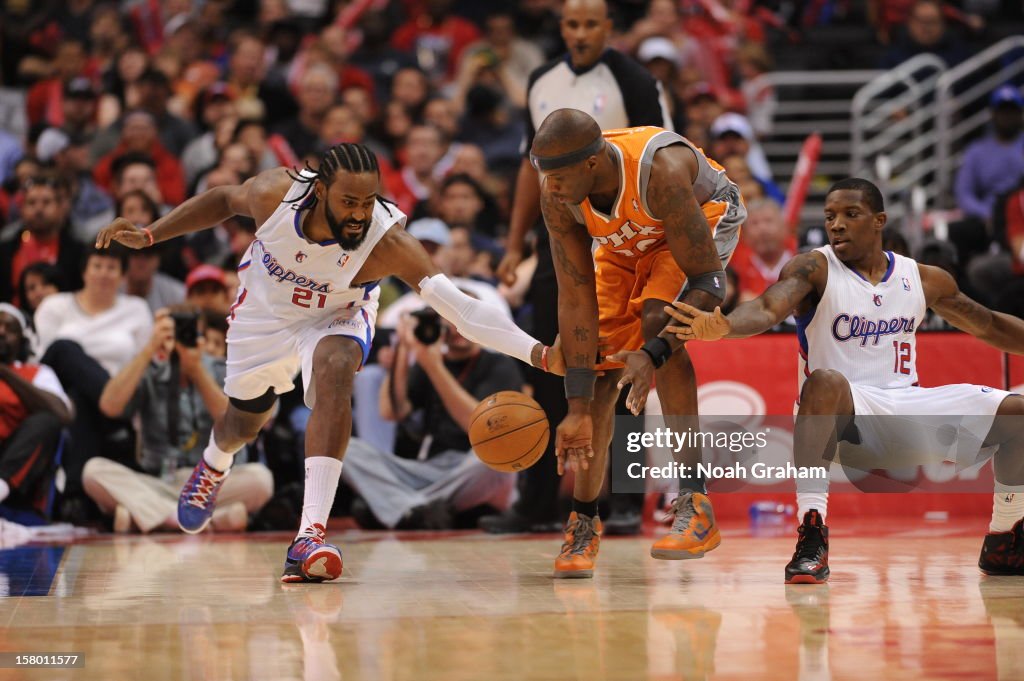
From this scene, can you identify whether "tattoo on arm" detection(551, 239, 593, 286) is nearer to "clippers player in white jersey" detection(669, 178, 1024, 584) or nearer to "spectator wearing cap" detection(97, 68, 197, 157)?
"clippers player in white jersey" detection(669, 178, 1024, 584)

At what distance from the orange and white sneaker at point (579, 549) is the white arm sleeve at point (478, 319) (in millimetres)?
760

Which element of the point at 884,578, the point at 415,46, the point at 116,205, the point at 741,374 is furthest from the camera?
the point at 415,46

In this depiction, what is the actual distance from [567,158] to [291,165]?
4546 millimetres

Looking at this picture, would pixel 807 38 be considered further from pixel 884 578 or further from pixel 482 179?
pixel 884 578

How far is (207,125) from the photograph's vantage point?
12078 mm

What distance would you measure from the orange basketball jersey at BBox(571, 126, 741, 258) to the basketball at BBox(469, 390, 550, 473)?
80cm

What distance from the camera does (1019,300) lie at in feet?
29.9

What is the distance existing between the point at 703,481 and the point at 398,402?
3163mm

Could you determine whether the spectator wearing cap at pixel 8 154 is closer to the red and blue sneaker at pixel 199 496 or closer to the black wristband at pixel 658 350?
the red and blue sneaker at pixel 199 496

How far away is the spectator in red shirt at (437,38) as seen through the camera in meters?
14.2

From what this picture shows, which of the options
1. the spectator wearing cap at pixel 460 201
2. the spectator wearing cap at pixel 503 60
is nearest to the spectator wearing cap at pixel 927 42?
the spectator wearing cap at pixel 503 60

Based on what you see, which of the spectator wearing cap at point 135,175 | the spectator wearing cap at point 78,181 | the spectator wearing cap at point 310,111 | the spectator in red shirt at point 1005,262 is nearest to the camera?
the spectator in red shirt at point 1005,262

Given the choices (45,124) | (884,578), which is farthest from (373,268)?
(45,124)

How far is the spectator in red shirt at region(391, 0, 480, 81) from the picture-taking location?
14164 millimetres
